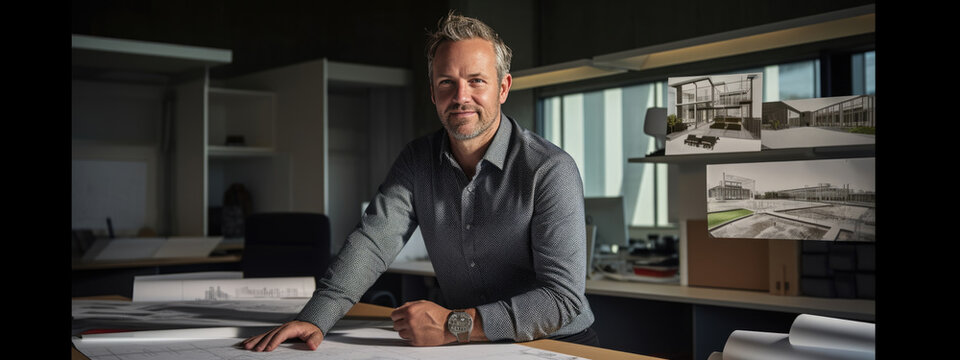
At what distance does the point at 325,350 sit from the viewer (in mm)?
1479

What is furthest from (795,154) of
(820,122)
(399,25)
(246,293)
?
(399,25)

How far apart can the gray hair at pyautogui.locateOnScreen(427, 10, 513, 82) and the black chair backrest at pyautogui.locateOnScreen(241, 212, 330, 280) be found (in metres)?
1.98

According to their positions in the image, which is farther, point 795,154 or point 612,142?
point 612,142

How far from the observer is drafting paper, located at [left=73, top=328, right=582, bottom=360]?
140cm

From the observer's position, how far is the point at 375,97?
7148mm

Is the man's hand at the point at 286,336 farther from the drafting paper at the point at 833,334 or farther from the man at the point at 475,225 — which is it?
the drafting paper at the point at 833,334

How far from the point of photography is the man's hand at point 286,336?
1482mm

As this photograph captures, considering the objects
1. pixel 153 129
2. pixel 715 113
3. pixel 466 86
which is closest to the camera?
pixel 715 113

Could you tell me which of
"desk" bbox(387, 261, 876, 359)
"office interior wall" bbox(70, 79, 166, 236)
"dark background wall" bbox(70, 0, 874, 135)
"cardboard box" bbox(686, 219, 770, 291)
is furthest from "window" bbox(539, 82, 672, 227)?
"cardboard box" bbox(686, 219, 770, 291)

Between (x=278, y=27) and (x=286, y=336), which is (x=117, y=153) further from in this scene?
(x=286, y=336)

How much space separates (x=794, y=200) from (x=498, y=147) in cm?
78

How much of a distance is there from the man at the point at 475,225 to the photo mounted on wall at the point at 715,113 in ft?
1.39

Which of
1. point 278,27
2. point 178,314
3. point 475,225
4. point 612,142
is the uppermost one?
point 278,27
